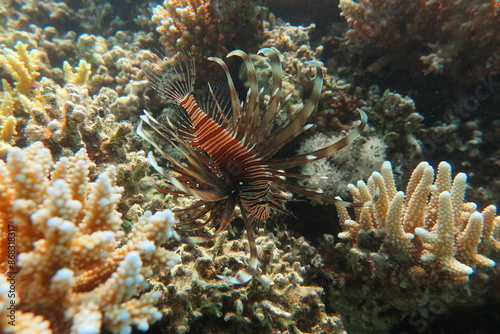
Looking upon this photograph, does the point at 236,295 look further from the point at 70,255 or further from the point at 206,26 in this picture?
the point at 206,26

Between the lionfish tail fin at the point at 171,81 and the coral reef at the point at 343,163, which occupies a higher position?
the lionfish tail fin at the point at 171,81

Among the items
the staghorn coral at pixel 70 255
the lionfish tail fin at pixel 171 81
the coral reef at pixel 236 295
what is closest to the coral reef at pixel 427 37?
the lionfish tail fin at pixel 171 81

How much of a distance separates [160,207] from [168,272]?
2.56ft

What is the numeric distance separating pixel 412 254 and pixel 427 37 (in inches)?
145

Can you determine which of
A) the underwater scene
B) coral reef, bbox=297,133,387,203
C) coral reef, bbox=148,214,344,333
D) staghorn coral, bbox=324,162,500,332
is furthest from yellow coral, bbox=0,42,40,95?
staghorn coral, bbox=324,162,500,332

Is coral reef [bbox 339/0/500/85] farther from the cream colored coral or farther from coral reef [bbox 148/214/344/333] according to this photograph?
coral reef [bbox 148/214/344/333]

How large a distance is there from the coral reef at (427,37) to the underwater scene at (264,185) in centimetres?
2

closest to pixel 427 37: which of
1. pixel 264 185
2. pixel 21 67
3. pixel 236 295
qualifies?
pixel 264 185

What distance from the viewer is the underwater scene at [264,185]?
125cm

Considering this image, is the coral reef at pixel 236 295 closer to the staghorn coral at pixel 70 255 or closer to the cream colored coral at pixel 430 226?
the staghorn coral at pixel 70 255

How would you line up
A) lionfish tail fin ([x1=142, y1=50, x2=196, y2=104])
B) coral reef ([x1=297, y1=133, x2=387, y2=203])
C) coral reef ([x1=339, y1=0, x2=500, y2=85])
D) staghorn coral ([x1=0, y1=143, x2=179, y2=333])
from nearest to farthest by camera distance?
staghorn coral ([x1=0, y1=143, x2=179, y2=333]), lionfish tail fin ([x1=142, y1=50, x2=196, y2=104]), coral reef ([x1=297, y1=133, x2=387, y2=203]), coral reef ([x1=339, y1=0, x2=500, y2=85])

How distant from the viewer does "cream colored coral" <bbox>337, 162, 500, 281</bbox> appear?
6.82ft

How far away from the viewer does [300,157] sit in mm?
2033

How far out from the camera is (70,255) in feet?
3.77
